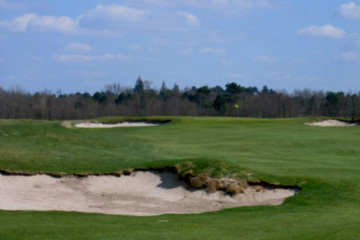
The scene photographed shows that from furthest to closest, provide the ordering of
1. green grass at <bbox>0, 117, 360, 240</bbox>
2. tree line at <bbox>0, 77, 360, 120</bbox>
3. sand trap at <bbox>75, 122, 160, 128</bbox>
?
tree line at <bbox>0, 77, 360, 120</bbox> → sand trap at <bbox>75, 122, 160, 128</bbox> → green grass at <bbox>0, 117, 360, 240</bbox>

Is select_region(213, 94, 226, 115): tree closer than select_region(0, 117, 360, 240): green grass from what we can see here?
No

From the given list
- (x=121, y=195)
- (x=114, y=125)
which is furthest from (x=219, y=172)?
(x=114, y=125)

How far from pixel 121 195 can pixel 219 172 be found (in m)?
3.53

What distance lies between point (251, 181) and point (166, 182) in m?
3.24

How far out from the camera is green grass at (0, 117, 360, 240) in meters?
11.8

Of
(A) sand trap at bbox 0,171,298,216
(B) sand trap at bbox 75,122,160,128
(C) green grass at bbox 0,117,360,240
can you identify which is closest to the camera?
(C) green grass at bbox 0,117,360,240

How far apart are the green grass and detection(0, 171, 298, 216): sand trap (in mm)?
746

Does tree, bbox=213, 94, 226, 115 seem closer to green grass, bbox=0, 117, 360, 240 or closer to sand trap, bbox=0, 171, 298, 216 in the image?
green grass, bbox=0, 117, 360, 240

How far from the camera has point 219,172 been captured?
19.5 m

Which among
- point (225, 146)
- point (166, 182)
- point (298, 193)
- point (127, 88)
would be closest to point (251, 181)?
point (298, 193)

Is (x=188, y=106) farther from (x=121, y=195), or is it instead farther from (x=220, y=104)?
(x=121, y=195)

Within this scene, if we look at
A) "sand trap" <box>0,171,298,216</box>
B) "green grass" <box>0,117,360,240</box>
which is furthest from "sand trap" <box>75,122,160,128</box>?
"sand trap" <box>0,171,298,216</box>

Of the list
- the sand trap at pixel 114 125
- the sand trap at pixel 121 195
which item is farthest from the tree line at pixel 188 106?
the sand trap at pixel 121 195

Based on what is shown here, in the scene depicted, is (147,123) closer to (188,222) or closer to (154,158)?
(154,158)
